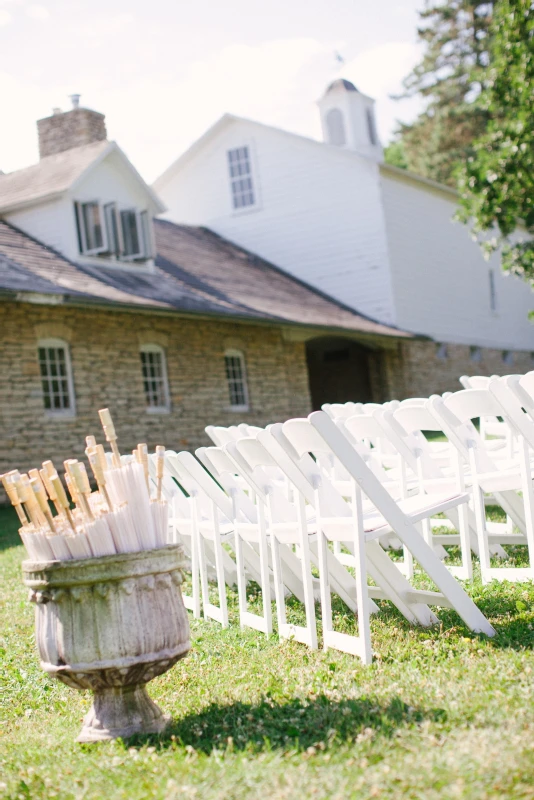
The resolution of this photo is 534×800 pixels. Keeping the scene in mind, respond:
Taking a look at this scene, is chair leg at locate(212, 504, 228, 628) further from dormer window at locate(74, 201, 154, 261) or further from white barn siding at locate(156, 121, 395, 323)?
white barn siding at locate(156, 121, 395, 323)

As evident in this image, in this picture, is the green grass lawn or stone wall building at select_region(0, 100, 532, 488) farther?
stone wall building at select_region(0, 100, 532, 488)

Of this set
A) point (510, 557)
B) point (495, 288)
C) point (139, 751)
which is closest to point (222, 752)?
point (139, 751)

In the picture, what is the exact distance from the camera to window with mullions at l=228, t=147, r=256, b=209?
1041 inches

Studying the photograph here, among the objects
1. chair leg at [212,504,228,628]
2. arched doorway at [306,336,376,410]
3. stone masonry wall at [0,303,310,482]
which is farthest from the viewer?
arched doorway at [306,336,376,410]

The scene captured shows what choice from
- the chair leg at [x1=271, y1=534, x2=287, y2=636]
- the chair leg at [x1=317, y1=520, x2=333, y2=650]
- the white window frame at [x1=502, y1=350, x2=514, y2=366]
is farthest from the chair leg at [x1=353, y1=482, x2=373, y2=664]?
the white window frame at [x1=502, y1=350, x2=514, y2=366]

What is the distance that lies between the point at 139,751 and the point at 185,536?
363 cm

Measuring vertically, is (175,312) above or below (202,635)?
above

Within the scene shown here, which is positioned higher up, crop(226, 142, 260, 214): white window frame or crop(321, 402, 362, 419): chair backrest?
crop(226, 142, 260, 214): white window frame

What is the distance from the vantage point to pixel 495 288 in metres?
31.1

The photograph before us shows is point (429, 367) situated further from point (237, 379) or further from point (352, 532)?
point (352, 532)

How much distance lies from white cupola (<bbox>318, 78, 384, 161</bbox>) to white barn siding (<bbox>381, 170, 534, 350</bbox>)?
2789 mm

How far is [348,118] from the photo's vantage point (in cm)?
2855

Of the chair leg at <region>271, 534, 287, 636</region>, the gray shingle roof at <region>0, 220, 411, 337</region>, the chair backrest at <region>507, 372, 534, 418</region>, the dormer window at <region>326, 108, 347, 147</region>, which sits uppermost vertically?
the dormer window at <region>326, 108, 347, 147</region>

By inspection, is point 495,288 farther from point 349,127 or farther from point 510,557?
point 510,557
